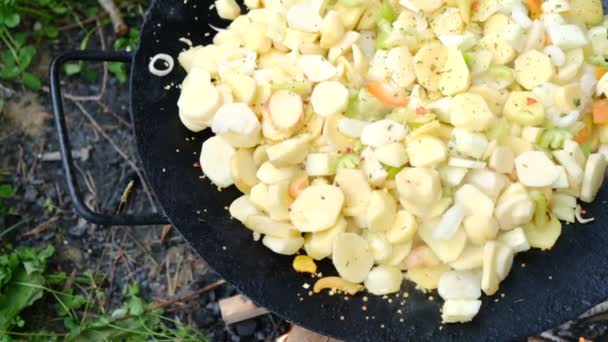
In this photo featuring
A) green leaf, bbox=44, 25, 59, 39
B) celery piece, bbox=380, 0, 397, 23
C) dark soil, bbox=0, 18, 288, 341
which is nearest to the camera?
celery piece, bbox=380, 0, 397, 23

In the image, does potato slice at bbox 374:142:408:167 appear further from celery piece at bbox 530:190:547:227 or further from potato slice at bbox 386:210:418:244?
celery piece at bbox 530:190:547:227

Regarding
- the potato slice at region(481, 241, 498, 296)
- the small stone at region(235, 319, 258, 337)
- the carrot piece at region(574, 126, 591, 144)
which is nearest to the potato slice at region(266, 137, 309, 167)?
the potato slice at region(481, 241, 498, 296)

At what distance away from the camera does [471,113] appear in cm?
158

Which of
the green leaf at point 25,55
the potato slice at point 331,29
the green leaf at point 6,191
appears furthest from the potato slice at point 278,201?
the green leaf at point 25,55

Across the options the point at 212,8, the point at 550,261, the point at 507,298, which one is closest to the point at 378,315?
the point at 507,298

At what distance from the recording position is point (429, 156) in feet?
5.10

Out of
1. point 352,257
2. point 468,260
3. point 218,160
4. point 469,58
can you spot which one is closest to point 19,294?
point 218,160

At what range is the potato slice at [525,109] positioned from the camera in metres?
1.61

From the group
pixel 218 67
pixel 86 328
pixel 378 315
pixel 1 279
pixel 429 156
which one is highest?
pixel 218 67

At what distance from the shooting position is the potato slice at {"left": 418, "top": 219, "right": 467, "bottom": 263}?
1.56 m

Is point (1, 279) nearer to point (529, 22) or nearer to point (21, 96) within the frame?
point (21, 96)

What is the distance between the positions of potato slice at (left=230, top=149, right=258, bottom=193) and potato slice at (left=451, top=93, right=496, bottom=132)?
0.45m

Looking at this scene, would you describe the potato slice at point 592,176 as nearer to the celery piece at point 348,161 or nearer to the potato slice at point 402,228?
the potato slice at point 402,228

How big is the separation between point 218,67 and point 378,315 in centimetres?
67
